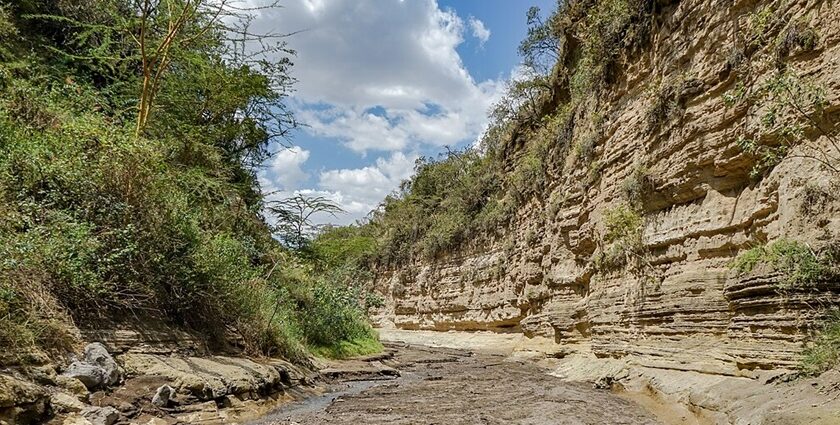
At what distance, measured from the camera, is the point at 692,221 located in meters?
10.7

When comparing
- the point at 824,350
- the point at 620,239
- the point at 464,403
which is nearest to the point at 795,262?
the point at 824,350

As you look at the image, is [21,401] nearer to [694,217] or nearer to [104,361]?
[104,361]

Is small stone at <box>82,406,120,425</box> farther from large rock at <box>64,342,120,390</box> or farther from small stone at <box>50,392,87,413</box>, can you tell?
large rock at <box>64,342,120,390</box>

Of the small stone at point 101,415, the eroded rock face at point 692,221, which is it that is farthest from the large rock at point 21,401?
the eroded rock face at point 692,221

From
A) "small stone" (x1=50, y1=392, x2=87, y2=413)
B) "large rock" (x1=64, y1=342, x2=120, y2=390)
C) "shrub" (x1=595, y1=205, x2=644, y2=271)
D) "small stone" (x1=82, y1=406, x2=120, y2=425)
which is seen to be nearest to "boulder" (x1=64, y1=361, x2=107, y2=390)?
"large rock" (x1=64, y1=342, x2=120, y2=390)

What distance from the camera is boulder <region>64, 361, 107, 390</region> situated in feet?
18.2

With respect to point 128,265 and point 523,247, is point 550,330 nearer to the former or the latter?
point 523,247

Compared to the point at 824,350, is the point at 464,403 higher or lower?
lower

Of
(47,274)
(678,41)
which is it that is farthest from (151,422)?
(678,41)

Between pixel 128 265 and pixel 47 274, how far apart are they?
136 centimetres

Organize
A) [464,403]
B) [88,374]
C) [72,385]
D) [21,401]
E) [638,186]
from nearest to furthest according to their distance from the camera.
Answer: [21,401]
[72,385]
[88,374]
[464,403]
[638,186]

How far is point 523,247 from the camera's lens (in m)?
22.2

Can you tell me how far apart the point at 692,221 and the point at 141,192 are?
34.7 feet

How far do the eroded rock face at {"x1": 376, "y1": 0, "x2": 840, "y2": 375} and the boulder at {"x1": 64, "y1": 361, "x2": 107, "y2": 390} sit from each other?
885 centimetres
